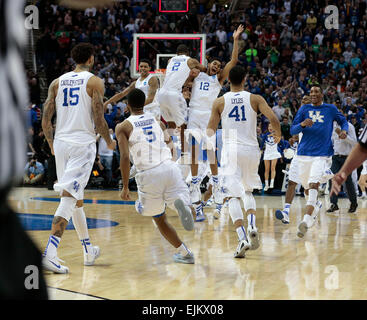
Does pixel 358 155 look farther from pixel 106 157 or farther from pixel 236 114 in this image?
pixel 106 157

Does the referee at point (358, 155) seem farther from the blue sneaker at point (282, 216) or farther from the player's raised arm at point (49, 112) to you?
the blue sneaker at point (282, 216)

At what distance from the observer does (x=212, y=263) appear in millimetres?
6602

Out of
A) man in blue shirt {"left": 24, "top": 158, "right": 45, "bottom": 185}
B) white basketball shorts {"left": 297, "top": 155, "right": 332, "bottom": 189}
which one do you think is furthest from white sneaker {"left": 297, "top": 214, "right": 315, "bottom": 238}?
man in blue shirt {"left": 24, "top": 158, "right": 45, "bottom": 185}

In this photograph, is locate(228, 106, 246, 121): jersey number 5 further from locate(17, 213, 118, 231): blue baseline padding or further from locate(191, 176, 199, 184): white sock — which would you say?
locate(17, 213, 118, 231): blue baseline padding

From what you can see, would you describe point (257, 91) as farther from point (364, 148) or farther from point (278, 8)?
point (364, 148)

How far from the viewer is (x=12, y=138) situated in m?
1.22

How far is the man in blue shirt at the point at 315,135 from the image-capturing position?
9.05 meters

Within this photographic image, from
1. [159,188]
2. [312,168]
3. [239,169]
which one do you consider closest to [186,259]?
[159,188]

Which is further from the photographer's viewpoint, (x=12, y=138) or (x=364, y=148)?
(x=364, y=148)

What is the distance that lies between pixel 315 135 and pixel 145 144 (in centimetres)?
382

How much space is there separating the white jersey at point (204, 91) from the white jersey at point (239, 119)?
312 cm

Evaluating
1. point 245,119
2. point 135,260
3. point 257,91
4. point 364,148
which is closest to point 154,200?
point 135,260

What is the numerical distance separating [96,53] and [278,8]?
25.6ft

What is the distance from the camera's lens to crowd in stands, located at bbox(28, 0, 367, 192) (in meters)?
19.8
